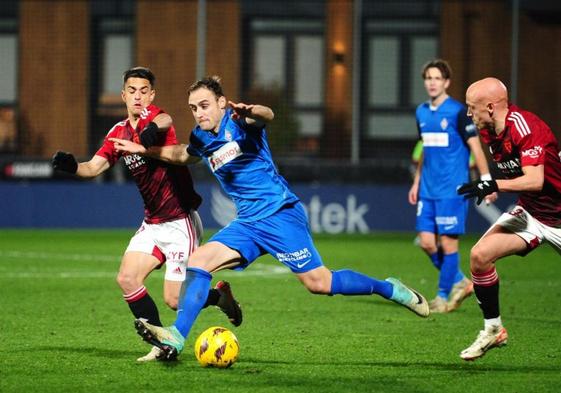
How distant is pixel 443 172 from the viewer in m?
10.7

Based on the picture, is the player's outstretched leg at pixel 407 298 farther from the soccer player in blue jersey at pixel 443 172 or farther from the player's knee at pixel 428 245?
the player's knee at pixel 428 245

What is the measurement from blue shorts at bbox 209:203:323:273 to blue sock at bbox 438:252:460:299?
3.49 meters

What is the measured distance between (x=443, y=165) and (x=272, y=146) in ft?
42.1

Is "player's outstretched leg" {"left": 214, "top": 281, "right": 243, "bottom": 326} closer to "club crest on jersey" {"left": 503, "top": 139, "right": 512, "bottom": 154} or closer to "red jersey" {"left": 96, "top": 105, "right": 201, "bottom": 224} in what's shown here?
"red jersey" {"left": 96, "top": 105, "right": 201, "bottom": 224}

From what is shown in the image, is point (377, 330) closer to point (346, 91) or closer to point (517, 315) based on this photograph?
point (517, 315)

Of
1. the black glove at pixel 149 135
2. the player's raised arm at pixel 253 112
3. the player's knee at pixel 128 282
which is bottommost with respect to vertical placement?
the player's knee at pixel 128 282

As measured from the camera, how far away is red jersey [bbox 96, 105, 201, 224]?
770 centimetres

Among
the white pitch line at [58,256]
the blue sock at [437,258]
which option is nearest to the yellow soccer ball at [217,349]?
the blue sock at [437,258]

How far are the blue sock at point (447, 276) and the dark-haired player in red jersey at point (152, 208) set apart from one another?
3285mm

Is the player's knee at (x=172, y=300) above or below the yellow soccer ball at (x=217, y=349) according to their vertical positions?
above

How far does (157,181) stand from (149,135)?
2.11 ft

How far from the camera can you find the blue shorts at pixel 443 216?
1062cm

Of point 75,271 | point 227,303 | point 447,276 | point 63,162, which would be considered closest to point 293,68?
point 75,271

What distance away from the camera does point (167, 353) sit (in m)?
6.72
